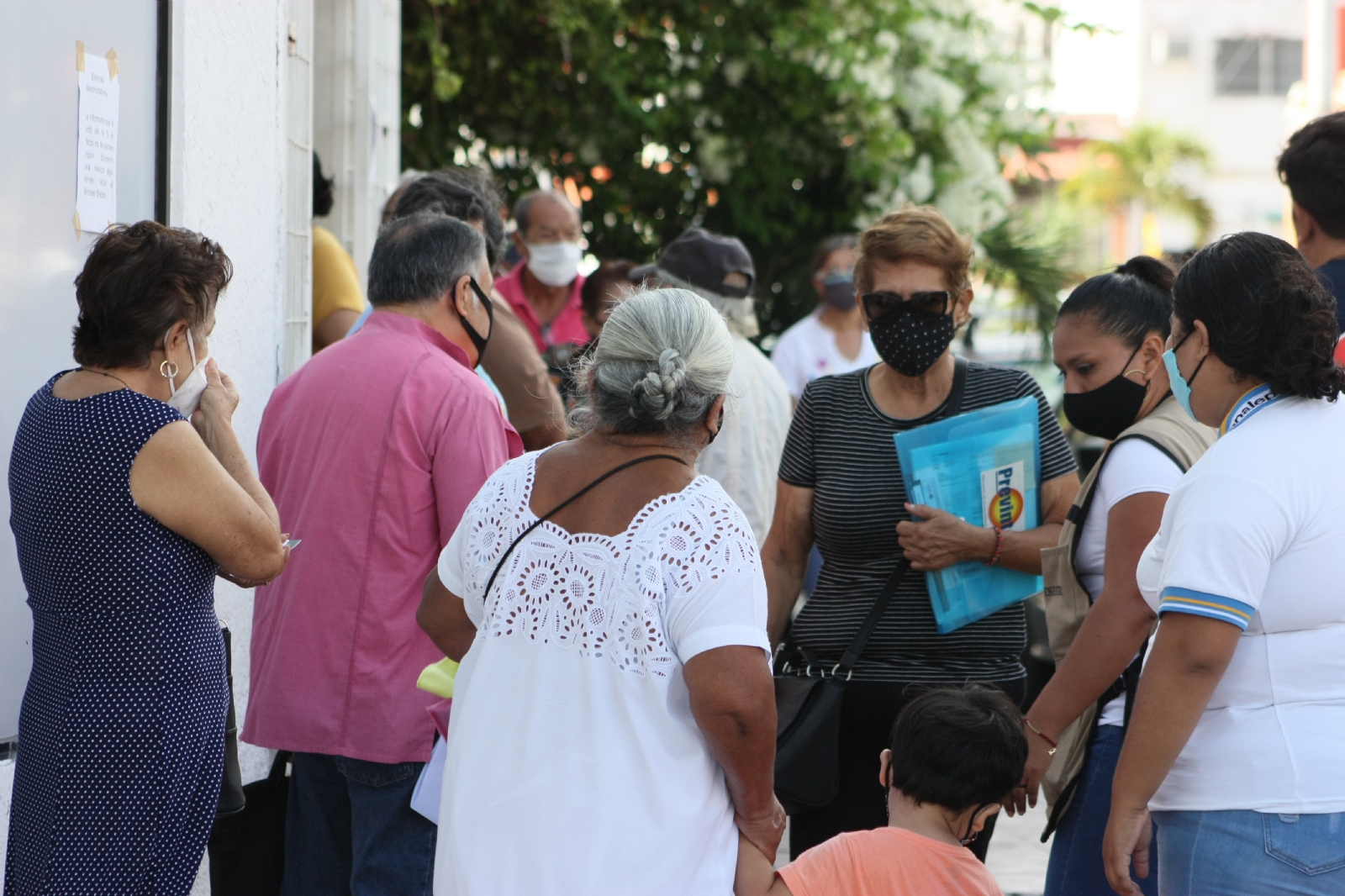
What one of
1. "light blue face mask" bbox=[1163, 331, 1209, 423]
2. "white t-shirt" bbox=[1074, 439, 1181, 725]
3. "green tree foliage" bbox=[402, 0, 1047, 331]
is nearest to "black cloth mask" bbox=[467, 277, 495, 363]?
"white t-shirt" bbox=[1074, 439, 1181, 725]

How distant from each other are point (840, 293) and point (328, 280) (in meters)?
2.70

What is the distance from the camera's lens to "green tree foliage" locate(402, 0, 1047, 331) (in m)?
7.92

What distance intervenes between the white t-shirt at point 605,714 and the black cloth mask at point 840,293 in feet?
15.4

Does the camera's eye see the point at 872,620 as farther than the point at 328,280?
No

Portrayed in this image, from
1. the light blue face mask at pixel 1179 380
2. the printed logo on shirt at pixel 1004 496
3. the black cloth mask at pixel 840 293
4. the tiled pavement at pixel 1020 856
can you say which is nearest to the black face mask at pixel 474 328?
the printed logo on shirt at pixel 1004 496

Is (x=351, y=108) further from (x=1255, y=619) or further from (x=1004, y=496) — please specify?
(x=1255, y=619)

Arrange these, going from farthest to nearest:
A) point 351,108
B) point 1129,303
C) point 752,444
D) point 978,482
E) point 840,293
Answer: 1. point 840,293
2. point 351,108
3. point 752,444
4. point 978,482
5. point 1129,303

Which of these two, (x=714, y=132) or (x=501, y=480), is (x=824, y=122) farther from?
(x=501, y=480)

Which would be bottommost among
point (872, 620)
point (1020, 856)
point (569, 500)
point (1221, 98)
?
point (1020, 856)

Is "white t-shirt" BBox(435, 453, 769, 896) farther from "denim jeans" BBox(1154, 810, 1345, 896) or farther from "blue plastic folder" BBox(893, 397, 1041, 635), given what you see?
"blue plastic folder" BBox(893, 397, 1041, 635)

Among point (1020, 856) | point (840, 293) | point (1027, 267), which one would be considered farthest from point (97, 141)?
point (1027, 267)

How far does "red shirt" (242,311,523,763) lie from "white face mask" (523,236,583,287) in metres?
2.95

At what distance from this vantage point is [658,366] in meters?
2.16

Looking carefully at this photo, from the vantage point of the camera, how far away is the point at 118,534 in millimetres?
2441
